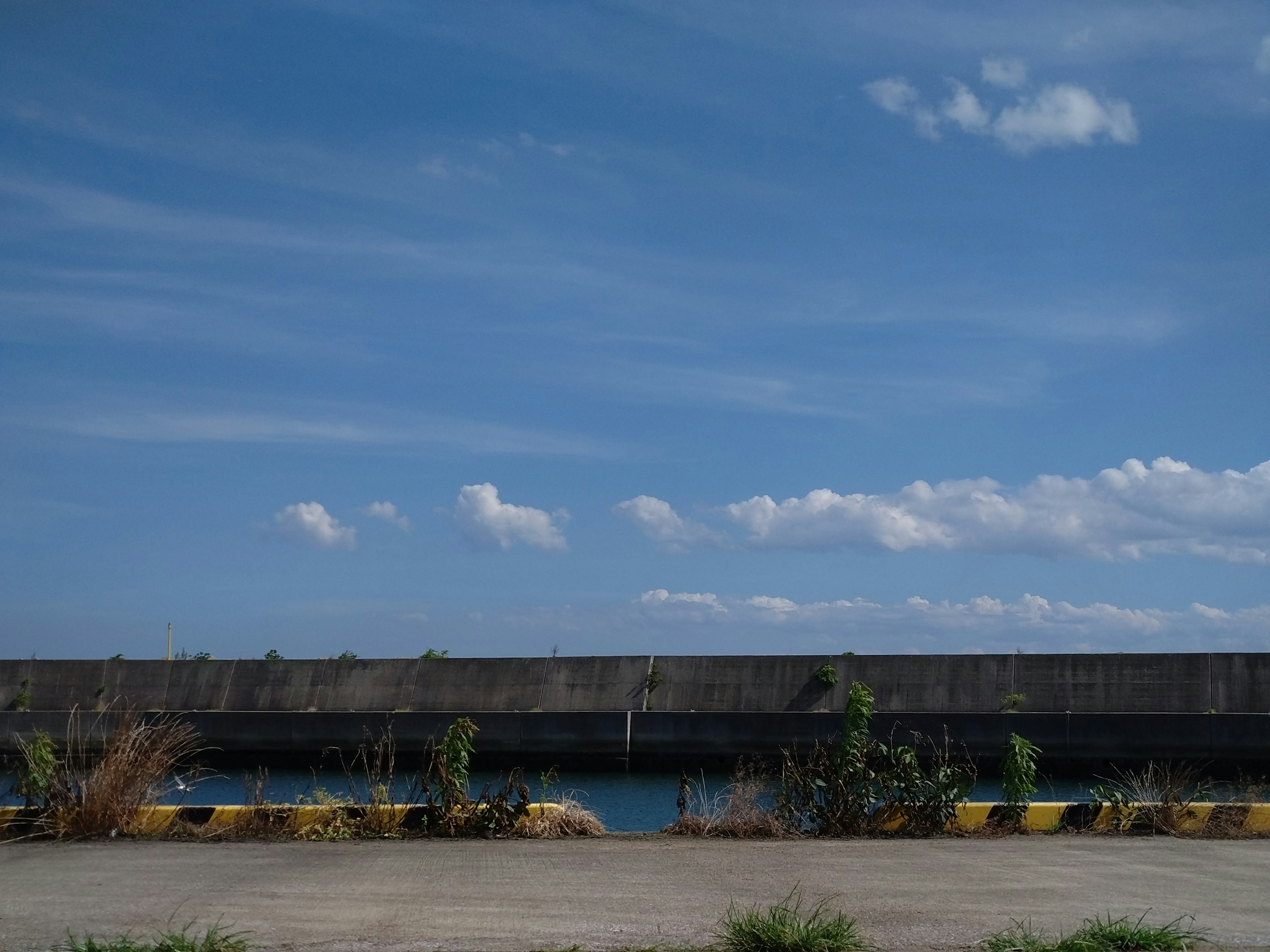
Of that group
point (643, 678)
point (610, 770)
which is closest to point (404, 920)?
point (610, 770)

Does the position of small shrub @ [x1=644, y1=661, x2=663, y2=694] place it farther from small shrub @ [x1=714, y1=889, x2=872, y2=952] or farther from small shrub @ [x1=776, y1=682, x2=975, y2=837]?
small shrub @ [x1=714, y1=889, x2=872, y2=952]

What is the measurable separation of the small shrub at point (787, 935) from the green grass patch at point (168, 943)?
225 centimetres

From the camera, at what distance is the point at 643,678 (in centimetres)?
2552

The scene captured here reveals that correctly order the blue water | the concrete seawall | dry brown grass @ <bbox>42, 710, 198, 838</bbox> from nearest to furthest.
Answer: dry brown grass @ <bbox>42, 710, 198, 838</bbox> < the blue water < the concrete seawall

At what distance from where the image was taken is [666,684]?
83.3 ft

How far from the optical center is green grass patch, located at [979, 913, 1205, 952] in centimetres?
544

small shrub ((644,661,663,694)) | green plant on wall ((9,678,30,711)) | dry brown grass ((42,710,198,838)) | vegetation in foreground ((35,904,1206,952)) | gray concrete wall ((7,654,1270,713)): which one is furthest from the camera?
green plant on wall ((9,678,30,711))

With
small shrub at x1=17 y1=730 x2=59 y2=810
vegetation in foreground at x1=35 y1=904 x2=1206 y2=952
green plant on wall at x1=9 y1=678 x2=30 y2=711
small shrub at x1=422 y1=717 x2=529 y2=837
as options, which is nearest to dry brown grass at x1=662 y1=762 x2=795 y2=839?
small shrub at x1=422 y1=717 x2=529 y2=837

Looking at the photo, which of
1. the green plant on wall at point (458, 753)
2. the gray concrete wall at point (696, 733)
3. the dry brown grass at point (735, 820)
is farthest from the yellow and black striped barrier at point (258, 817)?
the gray concrete wall at point (696, 733)

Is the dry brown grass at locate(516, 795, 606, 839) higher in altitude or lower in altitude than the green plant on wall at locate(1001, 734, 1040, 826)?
lower

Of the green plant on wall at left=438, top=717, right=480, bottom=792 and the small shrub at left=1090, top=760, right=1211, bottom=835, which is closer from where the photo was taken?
the green plant on wall at left=438, top=717, right=480, bottom=792

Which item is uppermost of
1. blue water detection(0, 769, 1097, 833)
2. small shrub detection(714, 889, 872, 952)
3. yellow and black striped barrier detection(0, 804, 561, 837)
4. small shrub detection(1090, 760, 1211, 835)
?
small shrub detection(1090, 760, 1211, 835)

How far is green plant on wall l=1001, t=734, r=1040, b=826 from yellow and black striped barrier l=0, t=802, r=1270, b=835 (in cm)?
6

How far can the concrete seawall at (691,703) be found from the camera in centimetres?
2212
